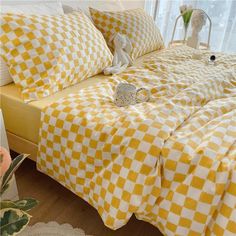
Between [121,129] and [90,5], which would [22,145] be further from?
[90,5]

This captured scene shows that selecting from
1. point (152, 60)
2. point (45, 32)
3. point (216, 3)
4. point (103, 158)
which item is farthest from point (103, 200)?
point (216, 3)

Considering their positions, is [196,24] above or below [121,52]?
above

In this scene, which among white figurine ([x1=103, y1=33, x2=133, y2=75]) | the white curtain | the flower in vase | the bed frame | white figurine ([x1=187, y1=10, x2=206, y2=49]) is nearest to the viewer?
the bed frame

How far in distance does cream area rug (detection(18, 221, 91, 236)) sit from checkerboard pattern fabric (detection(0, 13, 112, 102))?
1.89 feet

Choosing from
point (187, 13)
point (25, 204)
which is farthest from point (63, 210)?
point (187, 13)

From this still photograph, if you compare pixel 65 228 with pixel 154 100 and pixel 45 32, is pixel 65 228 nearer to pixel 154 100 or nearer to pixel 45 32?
pixel 154 100

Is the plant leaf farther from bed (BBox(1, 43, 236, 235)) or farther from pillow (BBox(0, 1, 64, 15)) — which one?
pillow (BBox(0, 1, 64, 15))

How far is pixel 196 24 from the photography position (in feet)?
7.56

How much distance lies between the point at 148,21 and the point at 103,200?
1.59 metres

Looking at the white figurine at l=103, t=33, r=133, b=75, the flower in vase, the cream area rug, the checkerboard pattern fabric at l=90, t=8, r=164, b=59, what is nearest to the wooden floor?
the cream area rug

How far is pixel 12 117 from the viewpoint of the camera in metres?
1.19


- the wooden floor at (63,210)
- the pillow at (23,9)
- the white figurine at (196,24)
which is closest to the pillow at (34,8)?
the pillow at (23,9)

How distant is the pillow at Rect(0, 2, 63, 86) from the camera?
1194 millimetres

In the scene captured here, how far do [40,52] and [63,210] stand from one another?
77 centimetres
